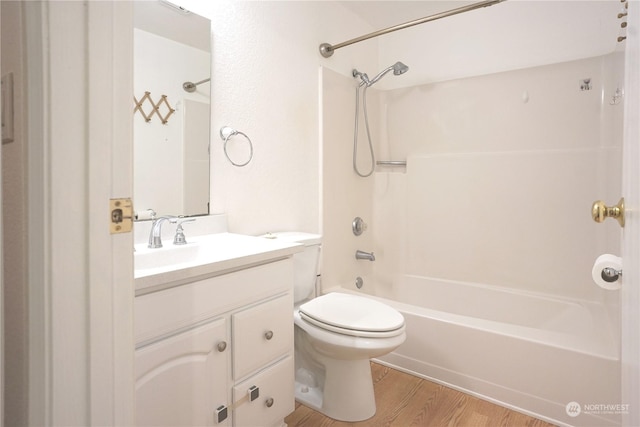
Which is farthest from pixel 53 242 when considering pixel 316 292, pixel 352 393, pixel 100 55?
pixel 316 292

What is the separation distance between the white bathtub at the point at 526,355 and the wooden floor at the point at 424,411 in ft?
0.18

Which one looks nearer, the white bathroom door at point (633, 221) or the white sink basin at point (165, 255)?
the white bathroom door at point (633, 221)

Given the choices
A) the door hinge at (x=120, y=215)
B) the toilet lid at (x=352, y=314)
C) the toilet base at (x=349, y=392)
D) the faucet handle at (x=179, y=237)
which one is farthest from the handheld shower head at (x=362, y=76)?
the door hinge at (x=120, y=215)

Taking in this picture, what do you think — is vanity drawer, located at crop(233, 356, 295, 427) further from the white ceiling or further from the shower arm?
the white ceiling

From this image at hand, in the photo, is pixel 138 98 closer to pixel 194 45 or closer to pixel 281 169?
pixel 194 45

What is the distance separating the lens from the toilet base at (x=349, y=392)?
5.41 feet

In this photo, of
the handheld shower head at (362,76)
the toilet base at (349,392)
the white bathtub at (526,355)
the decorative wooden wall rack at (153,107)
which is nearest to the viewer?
the decorative wooden wall rack at (153,107)

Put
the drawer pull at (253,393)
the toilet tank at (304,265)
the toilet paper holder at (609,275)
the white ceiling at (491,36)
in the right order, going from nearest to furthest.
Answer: the toilet paper holder at (609,275) < the drawer pull at (253,393) < the toilet tank at (304,265) < the white ceiling at (491,36)

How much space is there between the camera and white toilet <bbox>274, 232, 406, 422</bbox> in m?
1.48

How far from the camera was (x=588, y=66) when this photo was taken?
2.09 m

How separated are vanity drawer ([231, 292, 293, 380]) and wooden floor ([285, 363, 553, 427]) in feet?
1.60

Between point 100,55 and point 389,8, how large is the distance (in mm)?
2446

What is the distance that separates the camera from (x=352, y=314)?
1612 mm

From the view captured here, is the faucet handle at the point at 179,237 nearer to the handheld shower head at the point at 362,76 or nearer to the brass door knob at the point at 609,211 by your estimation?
the brass door knob at the point at 609,211
